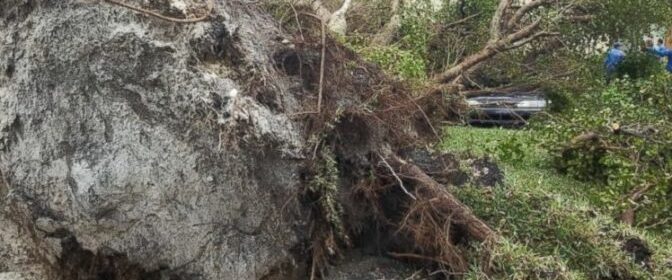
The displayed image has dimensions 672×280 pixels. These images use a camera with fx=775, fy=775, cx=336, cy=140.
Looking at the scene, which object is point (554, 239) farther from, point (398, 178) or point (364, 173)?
point (364, 173)

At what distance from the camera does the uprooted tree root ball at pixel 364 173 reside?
184 inches

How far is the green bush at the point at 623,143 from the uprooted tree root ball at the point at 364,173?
6.28 feet

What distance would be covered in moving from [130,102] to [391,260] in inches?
76.4

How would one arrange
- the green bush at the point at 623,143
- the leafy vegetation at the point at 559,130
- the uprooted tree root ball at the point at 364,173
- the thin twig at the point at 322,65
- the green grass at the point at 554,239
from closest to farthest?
the green grass at the point at 554,239 < the leafy vegetation at the point at 559,130 < the uprooted tree root ball at the point at 364,173 < the thin twig at the point at 322,65 < the green bush at the point at 623,143

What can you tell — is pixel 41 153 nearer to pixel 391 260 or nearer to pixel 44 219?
pixel 44 219

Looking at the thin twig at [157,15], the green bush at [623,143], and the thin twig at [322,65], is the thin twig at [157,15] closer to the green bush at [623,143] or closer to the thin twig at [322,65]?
the thin twig at [322,65]

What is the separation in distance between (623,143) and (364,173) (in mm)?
3601

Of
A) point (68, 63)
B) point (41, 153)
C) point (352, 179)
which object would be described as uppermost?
point (68, 63)

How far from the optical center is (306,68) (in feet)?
16.7

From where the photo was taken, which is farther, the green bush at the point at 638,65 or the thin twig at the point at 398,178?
the green bush at the point at 638,65

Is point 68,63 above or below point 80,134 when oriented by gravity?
above

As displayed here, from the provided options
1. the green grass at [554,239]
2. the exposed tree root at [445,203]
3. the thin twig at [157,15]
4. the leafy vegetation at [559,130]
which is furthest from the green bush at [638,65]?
the thin twig at [157,15]

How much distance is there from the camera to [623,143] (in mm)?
7469

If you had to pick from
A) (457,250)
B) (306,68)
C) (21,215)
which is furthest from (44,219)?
(457,250)
